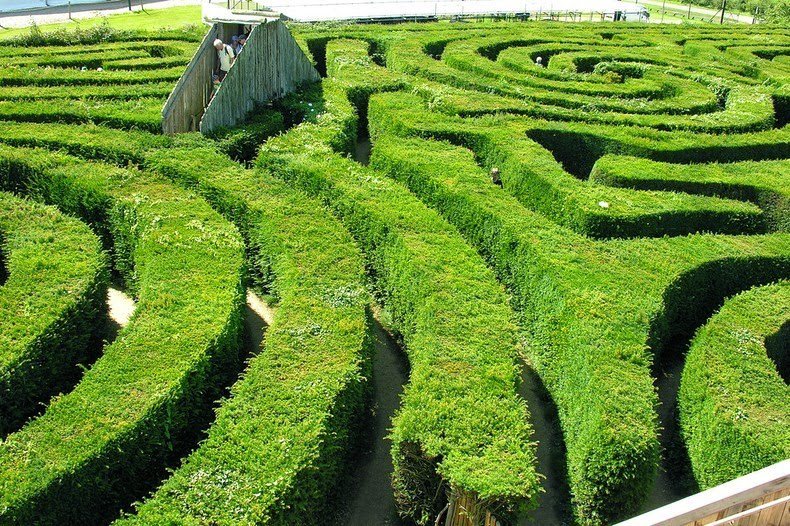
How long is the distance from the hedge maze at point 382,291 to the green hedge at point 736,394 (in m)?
0.04

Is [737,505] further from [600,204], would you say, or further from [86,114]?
[86,114]

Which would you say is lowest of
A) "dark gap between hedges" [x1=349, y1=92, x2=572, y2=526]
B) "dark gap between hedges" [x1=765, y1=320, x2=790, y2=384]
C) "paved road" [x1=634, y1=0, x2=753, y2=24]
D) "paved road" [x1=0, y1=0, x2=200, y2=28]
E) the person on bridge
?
"dark gap between hedges" [x1=349, y1=92, x2=572, y2=526]

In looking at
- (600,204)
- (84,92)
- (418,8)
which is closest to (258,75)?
(84,92)

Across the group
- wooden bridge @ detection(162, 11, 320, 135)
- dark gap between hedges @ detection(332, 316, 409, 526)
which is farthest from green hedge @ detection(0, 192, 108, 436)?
wooden bridge @ detection(162, 11, 320, 135)

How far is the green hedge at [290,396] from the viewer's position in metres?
8.13

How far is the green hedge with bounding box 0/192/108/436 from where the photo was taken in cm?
1007

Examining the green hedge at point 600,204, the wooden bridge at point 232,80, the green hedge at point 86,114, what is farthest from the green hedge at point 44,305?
the green hedge at point 600,204

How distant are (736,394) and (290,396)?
19.7ft

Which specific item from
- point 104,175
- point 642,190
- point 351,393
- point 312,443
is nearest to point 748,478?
point 312,443

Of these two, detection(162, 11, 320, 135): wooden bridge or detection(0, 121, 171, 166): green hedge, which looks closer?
detection(0, 121, 171, 166): green hedge

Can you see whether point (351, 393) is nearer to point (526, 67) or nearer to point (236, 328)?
point (236, 328)

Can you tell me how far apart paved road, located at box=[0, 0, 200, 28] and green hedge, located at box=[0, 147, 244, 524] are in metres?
26.6

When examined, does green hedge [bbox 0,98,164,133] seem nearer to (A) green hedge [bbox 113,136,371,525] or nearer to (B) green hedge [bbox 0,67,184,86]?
(B) green hedge [bbox 0,67,184,86]

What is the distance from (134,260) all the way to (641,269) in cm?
883
